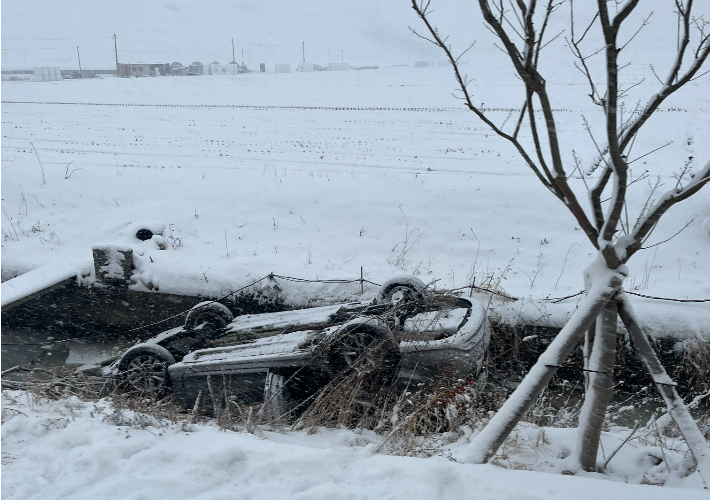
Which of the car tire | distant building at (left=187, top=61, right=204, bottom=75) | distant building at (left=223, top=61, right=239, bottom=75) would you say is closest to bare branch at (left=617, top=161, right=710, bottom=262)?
the car tire

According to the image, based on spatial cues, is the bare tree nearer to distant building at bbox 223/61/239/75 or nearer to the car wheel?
the car wheel

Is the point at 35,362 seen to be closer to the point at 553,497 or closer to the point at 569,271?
the point at 553,497

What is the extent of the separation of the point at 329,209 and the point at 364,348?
20.9 ft

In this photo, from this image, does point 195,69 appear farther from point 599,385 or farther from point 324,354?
point 599,385

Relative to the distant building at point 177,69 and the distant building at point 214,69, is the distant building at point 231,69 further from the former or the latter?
the distant building at point 177,69

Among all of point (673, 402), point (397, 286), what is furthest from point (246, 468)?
point (397, 286)

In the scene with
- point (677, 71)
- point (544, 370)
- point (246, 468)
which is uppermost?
point (677, 71)

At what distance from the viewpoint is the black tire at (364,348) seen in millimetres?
4629

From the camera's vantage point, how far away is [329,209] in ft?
35.2

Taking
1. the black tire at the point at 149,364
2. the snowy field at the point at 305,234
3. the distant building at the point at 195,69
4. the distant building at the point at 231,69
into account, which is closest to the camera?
the snowy field at the point at 305,234

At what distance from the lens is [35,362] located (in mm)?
7504

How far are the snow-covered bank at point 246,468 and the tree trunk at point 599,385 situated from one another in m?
0.18

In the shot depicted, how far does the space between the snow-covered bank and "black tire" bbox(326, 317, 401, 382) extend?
1252mm

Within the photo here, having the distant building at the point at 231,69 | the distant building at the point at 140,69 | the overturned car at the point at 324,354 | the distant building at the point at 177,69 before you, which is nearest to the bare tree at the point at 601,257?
the overturned car at the point at 324,354
